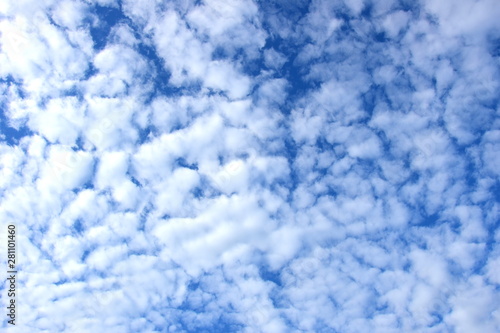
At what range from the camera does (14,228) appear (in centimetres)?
2739

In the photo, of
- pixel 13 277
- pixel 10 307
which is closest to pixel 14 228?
pixel 13 277

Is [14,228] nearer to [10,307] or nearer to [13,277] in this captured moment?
[13,277]

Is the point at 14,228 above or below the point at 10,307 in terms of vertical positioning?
above

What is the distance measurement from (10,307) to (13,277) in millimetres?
3379

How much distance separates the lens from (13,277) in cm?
2812

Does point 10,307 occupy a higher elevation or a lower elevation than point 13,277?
lower

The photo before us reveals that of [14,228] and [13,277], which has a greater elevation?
[14,228]

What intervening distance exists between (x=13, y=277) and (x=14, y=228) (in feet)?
15.9

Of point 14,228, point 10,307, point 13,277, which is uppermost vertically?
point 14,228

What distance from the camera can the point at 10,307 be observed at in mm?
28891

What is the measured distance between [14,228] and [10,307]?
8199 millimetres
